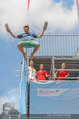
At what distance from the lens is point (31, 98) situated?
7.89 m

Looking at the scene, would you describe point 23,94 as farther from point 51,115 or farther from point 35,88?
point 51,115

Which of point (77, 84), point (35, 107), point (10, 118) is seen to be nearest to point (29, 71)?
point (35, 107)

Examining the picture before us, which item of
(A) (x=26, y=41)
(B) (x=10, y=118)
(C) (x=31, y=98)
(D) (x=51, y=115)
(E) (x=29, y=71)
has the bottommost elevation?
(B) (x=10, y=118)

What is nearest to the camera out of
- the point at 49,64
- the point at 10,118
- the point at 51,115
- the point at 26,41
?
the point at 26,41

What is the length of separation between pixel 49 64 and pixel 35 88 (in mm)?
2892

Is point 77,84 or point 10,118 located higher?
point 77,84

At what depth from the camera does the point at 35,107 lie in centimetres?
783

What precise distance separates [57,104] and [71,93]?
66 cm

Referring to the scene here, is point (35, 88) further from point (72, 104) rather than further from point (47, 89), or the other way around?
point (72, 104)

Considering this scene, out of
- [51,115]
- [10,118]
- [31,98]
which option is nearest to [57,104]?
[51,115]

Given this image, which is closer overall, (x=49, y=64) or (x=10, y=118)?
(x=49, y=64)

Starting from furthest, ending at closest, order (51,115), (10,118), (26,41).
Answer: (10,118)
(51,115)
(26,41)

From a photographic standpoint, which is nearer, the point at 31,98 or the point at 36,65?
the point at 31,98

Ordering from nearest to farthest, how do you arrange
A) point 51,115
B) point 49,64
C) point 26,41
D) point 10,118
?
point 26,41 < point 51,115 < point 49,64 < point 10,118
